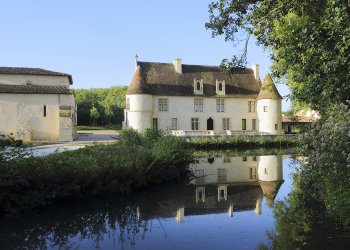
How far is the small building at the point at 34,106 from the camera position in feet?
109

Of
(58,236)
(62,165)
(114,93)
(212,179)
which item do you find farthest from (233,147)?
(114,93)

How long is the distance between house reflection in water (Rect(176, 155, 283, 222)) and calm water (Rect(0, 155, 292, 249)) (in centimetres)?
3

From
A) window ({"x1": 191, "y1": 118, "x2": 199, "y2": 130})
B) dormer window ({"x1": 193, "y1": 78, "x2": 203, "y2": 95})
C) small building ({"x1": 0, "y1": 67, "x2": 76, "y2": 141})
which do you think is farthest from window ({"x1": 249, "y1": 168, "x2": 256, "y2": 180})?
dormer window ({"x1": 193, "y1": 78, "x2": 203, "y2": 95})

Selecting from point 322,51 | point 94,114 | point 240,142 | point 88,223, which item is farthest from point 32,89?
point 94,114

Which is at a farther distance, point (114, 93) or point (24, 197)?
point (114, 93)

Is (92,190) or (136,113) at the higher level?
(136,113)

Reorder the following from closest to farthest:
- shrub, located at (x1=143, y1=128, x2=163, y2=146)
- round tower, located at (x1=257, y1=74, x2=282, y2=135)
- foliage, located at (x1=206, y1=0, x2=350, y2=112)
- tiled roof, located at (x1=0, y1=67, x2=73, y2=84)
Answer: foliage, located at (x1=206, y1=0, x2=350, y2=112)
shrub, located at (x1=143, y1=128, x2=163, y2=146)
tiled roof, located at (x1=0, y1=67, x2=73, y2=84)
round tower, located at (x1=257, y1=74, x2=282, y2=135)

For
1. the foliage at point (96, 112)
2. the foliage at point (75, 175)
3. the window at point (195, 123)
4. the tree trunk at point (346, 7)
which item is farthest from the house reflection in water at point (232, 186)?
the foliage at point (96, 112)

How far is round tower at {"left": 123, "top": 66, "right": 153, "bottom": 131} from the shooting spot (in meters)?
41.2

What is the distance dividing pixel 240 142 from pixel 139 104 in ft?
39.7

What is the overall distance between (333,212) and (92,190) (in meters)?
6.91

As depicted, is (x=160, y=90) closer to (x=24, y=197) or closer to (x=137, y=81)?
(x=137, y=81)

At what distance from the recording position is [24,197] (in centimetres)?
1008

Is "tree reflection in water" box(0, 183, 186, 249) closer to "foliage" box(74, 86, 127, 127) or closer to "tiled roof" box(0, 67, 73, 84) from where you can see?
"tiled roof" box(0, 67, 73, 84)
